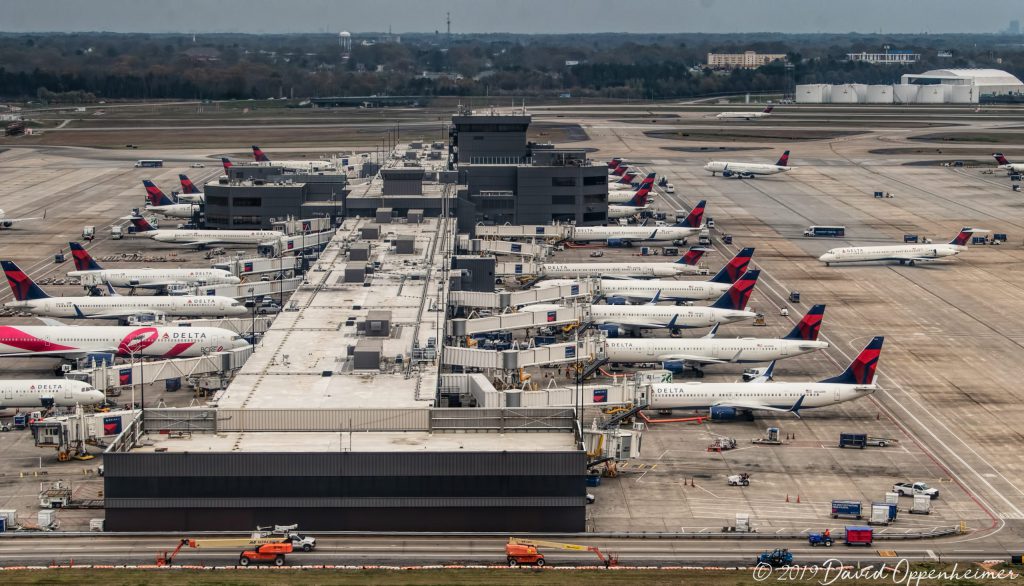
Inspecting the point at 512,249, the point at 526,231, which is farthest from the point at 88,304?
the point at 526,231

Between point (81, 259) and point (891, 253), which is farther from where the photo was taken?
point (891, 253)

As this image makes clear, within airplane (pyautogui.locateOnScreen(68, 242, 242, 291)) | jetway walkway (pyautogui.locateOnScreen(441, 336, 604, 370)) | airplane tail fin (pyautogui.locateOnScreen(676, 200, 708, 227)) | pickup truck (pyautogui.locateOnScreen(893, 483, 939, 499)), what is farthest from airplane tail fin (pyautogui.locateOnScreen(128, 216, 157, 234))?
pickup truck (pyautogui.locateOnScreen(893, 483, 939, 499))

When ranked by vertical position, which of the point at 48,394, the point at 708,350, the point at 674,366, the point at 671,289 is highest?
the point at 671,289

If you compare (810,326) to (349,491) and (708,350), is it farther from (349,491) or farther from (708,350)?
(349,491)

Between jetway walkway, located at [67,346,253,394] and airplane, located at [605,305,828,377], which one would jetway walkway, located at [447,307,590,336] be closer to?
airplane, located at [605,305,828,377]

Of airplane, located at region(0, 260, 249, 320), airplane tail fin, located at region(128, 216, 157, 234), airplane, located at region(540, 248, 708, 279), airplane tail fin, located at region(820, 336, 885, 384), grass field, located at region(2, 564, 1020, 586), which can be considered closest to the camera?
grass field, located at region(2, 564, 1020, 586)
